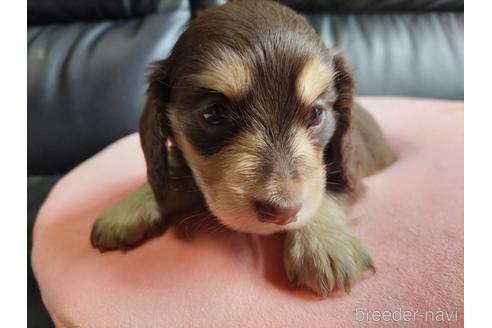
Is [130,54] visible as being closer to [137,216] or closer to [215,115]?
[137,216]

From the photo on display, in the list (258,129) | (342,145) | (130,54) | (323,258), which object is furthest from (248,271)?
(130,54)

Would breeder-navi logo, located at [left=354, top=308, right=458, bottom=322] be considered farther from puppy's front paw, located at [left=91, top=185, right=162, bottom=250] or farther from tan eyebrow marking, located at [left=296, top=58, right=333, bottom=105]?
puppy's front paw, located at [left=91, top=185, right=162, bottom=250]

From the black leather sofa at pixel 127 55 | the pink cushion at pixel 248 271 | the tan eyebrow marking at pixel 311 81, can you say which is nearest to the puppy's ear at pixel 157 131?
the pink cushion at pixel 248 271

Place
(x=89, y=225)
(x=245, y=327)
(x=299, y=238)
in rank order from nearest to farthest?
1. (x=245, y=327)
2. (x=299, y=238)
3. (x=89, y=225)

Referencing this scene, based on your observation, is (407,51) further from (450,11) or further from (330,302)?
(330,302)

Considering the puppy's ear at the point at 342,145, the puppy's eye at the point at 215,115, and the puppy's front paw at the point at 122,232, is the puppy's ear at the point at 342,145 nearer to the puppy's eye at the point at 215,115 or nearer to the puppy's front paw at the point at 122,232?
the puppy's eye at the point at 215,115

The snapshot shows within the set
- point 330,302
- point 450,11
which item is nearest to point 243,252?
point 330,302

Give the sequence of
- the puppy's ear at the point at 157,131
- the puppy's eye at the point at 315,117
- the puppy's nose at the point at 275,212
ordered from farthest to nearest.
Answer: the puppy's ear at the point at 157,131, the puppy's eye at the point at 315,117, the puppy's nose at the point at 275,212
